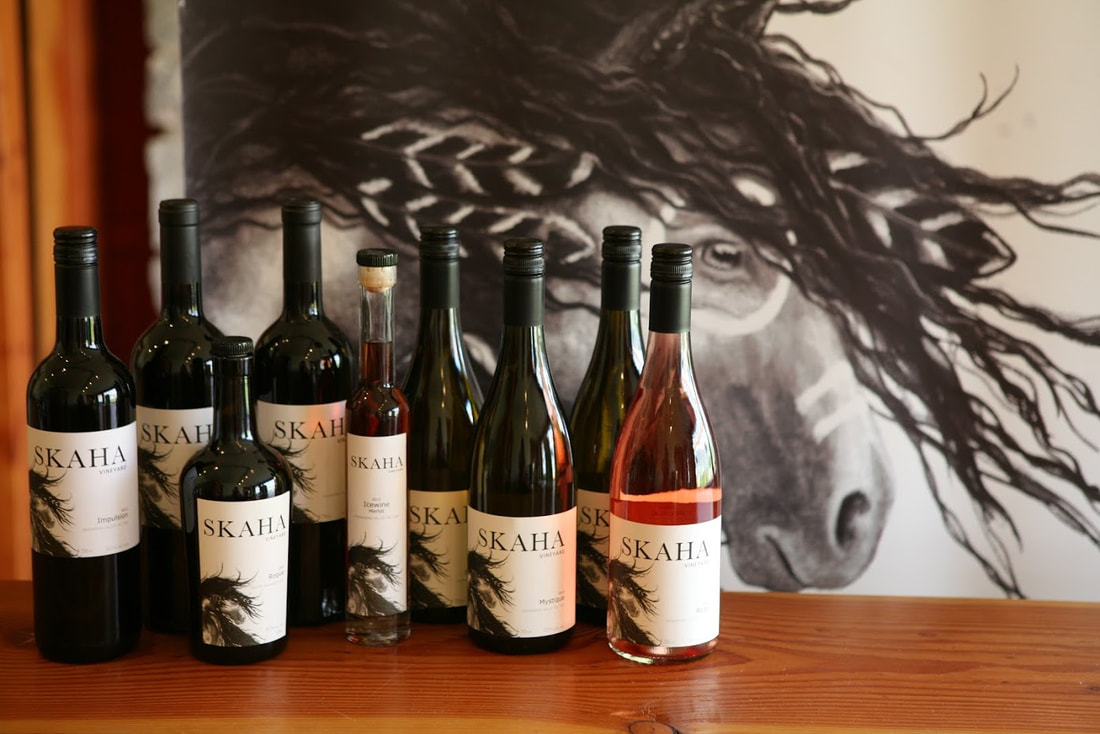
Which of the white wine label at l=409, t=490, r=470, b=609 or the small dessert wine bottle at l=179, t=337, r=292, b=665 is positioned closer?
the small dessert wine bottle at l=179, t=337, r=292, b=665

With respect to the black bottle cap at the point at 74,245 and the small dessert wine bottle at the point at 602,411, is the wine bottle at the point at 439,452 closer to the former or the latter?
the small dessert wine bottle at the point at 602,411

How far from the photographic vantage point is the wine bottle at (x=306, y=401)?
3.23ft

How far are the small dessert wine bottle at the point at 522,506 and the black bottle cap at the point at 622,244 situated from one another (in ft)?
0.26

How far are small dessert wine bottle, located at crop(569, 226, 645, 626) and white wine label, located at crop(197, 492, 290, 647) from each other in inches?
10.2

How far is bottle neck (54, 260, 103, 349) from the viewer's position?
0.89 meters

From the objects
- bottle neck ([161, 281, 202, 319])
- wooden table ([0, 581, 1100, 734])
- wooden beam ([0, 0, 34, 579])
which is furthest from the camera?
wooden beam ([0, 0, 34, 579])

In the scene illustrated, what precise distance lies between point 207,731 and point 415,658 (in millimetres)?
189

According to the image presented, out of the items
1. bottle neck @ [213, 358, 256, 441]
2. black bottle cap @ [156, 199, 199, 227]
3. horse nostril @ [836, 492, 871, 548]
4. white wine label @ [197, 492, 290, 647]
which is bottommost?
horse nostril @ [836, 492, 871, 548]

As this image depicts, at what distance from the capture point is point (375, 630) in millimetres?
986

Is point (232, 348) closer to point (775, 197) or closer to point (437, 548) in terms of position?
point (437, 548)

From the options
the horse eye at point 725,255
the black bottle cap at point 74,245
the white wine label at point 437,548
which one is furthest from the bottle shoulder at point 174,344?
the horse eye at point 725,255

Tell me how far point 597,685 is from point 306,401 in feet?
1.14

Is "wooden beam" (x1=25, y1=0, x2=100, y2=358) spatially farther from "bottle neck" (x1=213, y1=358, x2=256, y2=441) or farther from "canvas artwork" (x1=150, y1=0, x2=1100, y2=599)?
"bottle neck" (x1=213, y1=358, x2=256, y2=441)

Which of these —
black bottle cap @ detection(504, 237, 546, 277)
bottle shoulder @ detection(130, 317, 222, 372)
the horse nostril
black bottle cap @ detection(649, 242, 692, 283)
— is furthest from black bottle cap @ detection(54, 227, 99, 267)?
the horse nostril
